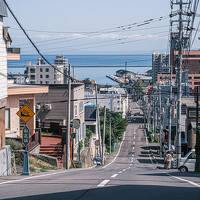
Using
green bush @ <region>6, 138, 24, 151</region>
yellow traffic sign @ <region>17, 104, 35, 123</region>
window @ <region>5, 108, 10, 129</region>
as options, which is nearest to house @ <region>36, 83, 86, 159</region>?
window @ <region>5, 108, 10, 129</region>

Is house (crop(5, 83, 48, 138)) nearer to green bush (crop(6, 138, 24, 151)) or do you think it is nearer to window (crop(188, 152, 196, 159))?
green bush (crop(6, 138, 24, 151))

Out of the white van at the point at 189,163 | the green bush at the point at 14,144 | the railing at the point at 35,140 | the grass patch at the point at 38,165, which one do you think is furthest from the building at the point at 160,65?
the green bush at the point at 14,144

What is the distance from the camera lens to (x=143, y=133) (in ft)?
333

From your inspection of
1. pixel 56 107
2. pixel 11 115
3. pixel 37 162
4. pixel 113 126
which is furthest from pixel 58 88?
pixel 113 126

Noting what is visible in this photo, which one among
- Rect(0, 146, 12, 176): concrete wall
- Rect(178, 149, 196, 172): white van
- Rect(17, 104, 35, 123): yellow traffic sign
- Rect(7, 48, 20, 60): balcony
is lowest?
Rect(178, 149, 196, 172): white van

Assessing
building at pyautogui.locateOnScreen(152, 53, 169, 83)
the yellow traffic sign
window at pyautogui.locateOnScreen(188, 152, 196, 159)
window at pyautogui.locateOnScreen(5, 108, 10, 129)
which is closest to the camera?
the yellow traffic sign

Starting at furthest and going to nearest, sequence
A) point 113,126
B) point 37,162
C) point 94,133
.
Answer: point 113,126, point 94,133, point 37,162

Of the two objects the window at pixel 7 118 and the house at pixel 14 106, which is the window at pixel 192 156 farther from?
the window at pixel 7 118

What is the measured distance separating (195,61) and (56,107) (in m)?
139

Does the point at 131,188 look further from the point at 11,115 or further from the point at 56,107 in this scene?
the point at 56,107

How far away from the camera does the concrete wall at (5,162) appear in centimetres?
1722

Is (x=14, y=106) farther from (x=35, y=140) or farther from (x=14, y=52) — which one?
(x=14, y=52)

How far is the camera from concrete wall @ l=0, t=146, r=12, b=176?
678 inches

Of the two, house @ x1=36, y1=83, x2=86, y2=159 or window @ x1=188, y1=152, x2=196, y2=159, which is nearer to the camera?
window @ x1=188, y1=152, x2=196, y2=159
